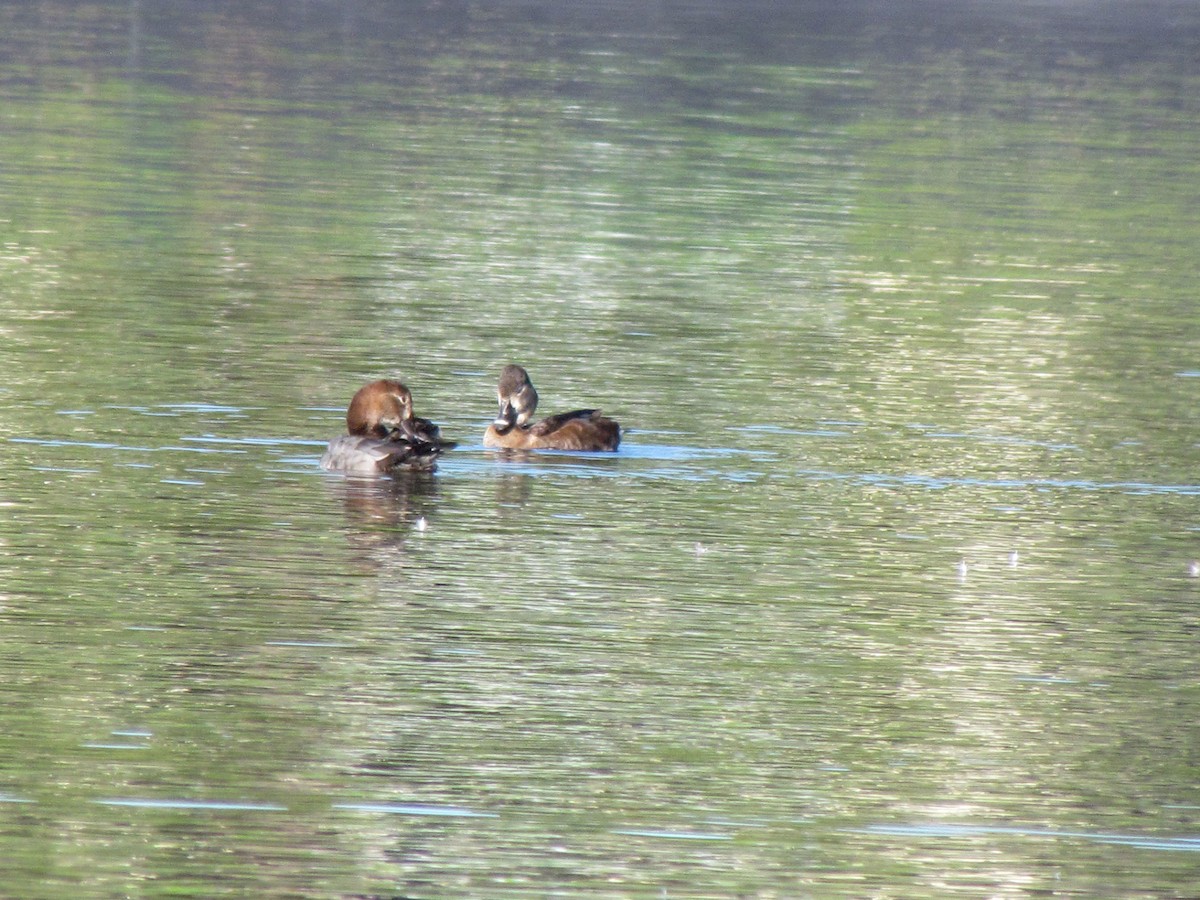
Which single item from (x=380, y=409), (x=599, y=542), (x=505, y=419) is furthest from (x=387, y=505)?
(x=505, y=419)

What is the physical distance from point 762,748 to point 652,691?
0.86 metres

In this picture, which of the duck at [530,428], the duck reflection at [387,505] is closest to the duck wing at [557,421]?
the duck at [530,428]

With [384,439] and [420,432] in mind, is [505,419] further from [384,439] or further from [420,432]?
[384,439]

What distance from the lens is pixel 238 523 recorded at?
546 inches

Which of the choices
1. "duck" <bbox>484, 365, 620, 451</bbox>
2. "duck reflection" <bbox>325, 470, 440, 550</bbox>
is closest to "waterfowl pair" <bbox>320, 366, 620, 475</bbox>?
"duck" <bbox>484, 365, 620, 451</bbox>

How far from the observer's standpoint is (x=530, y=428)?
16484 millimetres

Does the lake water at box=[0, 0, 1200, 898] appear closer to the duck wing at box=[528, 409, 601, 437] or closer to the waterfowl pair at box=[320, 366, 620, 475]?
the waterfowl pair at box=[320, 366, 620, 475]

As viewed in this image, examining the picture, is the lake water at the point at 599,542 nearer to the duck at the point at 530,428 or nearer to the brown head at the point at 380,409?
the duck at the point at 530,428

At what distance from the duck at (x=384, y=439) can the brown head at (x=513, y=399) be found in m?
0.67

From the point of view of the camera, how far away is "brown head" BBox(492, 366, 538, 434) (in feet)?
53.9

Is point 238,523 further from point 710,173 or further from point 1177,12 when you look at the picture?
point 1177,12

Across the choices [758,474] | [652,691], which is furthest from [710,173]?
[652,691]

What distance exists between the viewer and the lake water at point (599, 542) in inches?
363

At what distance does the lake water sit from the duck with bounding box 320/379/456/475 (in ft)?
0.63
